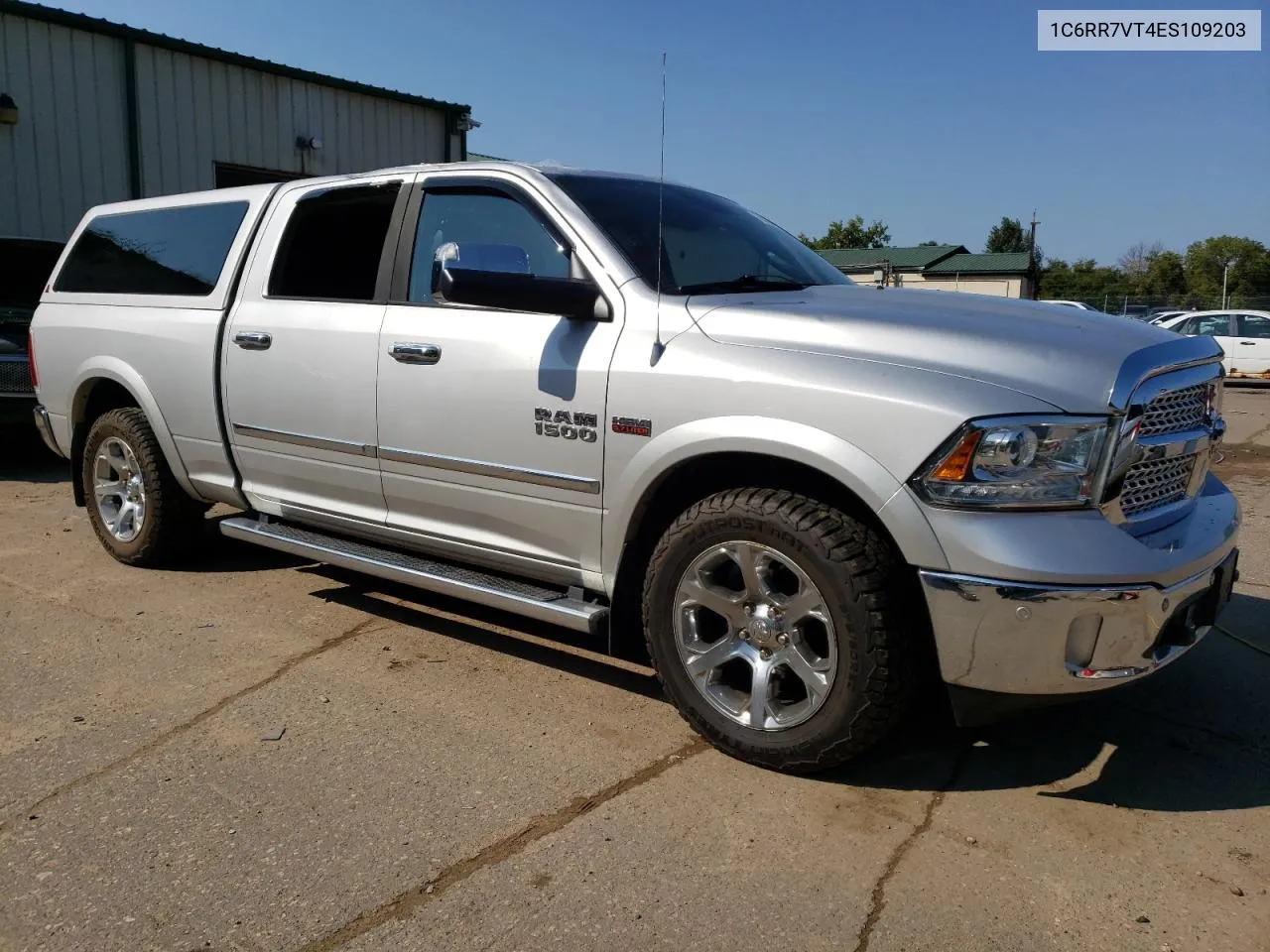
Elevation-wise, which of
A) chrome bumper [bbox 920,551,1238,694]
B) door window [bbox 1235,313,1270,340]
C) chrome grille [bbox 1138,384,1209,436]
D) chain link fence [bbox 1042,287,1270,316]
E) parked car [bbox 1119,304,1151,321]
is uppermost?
chain link fence [bbox 1042,287,1270,316]

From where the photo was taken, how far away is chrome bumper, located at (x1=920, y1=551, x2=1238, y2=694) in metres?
2.68

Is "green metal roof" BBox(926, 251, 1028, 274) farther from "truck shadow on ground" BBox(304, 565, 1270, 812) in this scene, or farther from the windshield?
"truck shadow on ground" BBox(304, 565, 1270, 812)

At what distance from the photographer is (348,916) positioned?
2443mm

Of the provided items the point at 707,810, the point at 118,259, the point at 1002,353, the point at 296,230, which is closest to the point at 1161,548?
the point at 1002,353

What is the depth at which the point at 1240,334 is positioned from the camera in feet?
65.6

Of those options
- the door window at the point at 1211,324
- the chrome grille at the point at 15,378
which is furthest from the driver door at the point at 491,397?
the door window at the point at 1211,324

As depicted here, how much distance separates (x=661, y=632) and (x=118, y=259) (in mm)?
3957

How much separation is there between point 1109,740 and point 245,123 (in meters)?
14.3

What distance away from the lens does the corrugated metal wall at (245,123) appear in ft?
44.3

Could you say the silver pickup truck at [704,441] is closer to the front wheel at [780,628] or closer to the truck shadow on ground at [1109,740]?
the front wheel at [780,628]

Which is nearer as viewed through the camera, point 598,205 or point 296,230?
point 598,205

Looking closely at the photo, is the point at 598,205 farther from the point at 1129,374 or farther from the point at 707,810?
the point at 707,810

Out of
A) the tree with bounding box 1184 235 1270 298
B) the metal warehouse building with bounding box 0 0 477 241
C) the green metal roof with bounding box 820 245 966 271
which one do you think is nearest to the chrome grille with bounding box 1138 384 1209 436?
the metal warehouse building with bounding box 0 0 477 241

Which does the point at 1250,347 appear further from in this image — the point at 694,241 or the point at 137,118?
the point at 694,241
